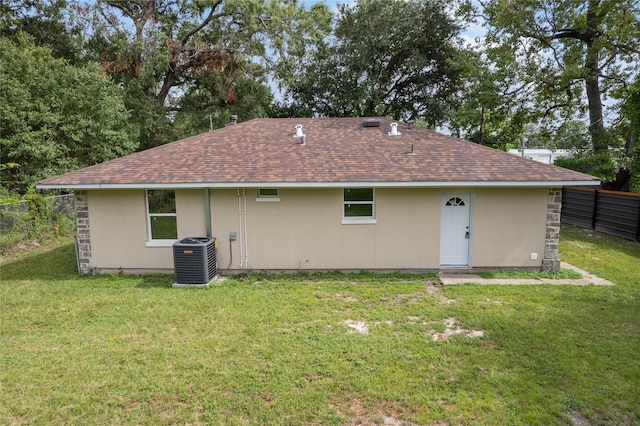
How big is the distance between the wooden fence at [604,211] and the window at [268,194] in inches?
484

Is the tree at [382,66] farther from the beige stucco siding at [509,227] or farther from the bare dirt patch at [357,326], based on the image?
the bare dirt patch at [357,326]

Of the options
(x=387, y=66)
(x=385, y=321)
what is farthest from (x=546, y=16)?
(x=385, y=321)

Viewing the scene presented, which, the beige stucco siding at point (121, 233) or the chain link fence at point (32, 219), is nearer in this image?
the beige stucco siding at point (121, 233)

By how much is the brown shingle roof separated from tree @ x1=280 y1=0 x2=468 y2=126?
12.9 meters

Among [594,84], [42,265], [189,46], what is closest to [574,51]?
[594,84]

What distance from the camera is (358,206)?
927 centimetres

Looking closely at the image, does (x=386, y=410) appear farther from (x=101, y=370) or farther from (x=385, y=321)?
(x=101, y=370)

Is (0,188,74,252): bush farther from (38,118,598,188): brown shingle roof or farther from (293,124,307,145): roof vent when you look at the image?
(293,124,307,145): roof vent

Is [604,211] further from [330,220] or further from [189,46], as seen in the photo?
[189,46]

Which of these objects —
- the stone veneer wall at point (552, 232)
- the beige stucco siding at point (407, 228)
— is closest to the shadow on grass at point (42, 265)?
the beige stucco siding at point (407, 228)

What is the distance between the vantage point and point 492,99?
19594mm

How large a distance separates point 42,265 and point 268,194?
6967 mm

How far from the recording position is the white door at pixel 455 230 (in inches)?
364

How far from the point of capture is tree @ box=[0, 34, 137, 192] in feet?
48.8
